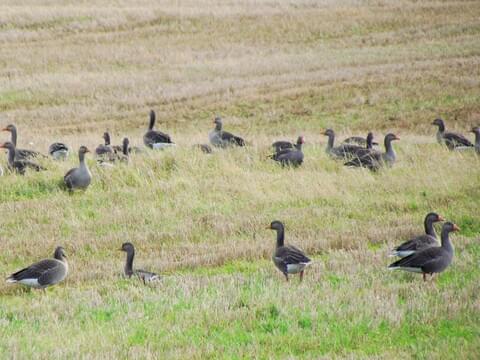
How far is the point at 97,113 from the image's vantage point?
3706cm

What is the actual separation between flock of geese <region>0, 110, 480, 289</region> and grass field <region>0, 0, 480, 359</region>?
283mm

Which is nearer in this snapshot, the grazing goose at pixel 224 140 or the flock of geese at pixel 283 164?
the flock of geese at pixel 283 164

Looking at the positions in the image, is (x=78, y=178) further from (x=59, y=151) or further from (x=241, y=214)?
(x=59, y=151)

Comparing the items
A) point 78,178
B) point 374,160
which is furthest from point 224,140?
point 78,178

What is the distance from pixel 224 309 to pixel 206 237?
205 inches

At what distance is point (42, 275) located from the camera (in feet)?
40.3

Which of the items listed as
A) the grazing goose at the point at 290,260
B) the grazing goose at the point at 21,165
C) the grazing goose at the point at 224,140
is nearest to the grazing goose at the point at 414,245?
the grazing goose at the point at 290,260

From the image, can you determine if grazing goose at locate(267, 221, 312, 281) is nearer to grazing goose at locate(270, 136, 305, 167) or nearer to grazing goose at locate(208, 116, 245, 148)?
grazing goose at locate(270, 136, 305, 167)

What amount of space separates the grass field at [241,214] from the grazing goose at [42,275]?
232 mm

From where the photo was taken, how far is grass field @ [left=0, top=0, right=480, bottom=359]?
9.65 meters

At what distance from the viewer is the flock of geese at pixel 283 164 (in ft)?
39.3

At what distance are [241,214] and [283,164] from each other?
4078 millimetres

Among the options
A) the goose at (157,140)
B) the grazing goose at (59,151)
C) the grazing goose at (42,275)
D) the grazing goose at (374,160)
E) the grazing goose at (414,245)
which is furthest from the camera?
the goose at (157,140)

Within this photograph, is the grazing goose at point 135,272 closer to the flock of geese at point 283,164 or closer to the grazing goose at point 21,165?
the flock of geese at point 283,164
